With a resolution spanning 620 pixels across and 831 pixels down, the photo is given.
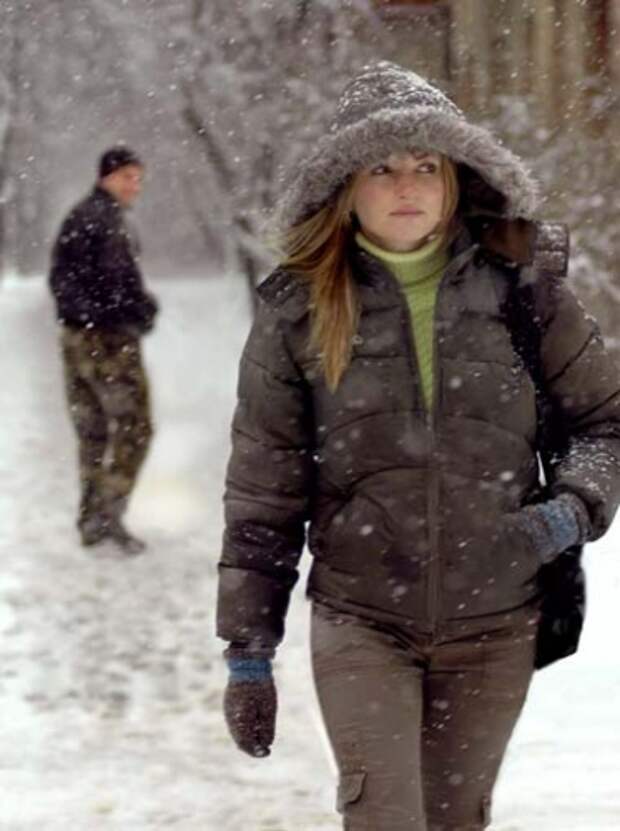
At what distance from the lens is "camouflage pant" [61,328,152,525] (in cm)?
834

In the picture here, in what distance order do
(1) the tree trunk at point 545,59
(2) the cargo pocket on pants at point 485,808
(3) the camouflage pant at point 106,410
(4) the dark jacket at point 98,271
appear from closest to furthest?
(2) the cargo pocket on pants at point 485,808 < (4) the dark jacket at point 98,271 < (3) the camouflage pant at point 106,410 < (1) the tree trunk at point 545,59

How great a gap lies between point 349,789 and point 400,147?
119 centimetres

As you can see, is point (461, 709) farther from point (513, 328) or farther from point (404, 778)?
point (513, 328)

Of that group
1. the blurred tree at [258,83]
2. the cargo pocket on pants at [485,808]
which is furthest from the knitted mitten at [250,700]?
the blurred tree at [258,83]

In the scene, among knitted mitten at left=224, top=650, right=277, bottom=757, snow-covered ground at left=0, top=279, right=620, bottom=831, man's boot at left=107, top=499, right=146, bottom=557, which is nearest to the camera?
knitted mitten at left=224, top=650, right=277, bottom=757

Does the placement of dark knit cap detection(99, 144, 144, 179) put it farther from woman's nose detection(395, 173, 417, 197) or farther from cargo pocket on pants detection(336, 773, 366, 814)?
cargo pocket on pants detection(336, 773, 366, 814)

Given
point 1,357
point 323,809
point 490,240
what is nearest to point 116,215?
point 323,809

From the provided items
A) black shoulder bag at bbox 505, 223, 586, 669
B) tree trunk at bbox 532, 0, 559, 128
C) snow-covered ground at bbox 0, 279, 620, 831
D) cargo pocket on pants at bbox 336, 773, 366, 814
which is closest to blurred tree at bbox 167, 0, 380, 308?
tree trunk at bbox 532, 0, 559, 128

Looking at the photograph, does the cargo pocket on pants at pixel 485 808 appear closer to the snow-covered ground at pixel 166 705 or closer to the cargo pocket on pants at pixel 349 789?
the cargo pocket on pants at pixel 349 789

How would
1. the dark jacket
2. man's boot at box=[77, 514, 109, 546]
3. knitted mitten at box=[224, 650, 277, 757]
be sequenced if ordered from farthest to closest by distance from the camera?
man's boot at box=[77, 514, 109, 546]
the dark jacket
knitted mitten at box=[224, 650, 277, 757]

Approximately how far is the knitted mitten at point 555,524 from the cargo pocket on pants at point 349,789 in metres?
0.53

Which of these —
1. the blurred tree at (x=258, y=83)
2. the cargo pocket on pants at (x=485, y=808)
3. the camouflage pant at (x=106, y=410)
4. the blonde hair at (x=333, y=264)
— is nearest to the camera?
the blonde hair at (x=333, y=264)

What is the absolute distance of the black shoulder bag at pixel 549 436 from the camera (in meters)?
3.21

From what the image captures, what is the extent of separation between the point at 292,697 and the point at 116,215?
2.92m
